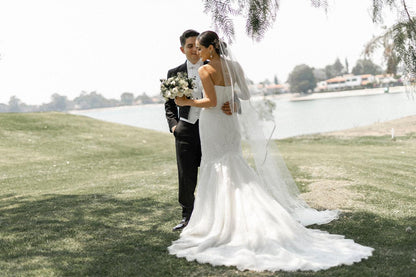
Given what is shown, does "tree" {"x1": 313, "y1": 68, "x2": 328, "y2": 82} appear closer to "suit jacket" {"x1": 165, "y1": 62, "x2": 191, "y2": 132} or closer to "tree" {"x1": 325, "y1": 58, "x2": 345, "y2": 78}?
"tree" {"x1": 325, "y1": 58, "x2": 345, "y2": 78}

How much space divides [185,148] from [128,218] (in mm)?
2017

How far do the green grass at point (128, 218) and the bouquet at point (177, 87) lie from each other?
194 centimetres

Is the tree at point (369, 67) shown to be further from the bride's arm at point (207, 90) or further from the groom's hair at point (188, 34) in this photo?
the bride's arm at point (207, 90)

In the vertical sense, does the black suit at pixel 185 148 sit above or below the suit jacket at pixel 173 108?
below

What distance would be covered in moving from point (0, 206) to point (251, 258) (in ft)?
21.9

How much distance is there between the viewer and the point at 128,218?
7.39m

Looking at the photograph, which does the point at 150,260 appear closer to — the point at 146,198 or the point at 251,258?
the point at 251,258

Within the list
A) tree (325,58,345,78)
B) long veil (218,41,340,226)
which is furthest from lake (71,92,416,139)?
tree (325,58,345,78)

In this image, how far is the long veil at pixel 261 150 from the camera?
5.44 meters

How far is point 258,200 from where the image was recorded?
5.21 metres

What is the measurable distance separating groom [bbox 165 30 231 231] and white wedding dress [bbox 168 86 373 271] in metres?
0.51

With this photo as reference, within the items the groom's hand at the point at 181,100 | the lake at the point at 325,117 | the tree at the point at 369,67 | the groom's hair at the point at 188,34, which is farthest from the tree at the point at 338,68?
the groom's hand at the point at 181,100

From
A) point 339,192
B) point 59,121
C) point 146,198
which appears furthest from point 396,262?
point 59,121

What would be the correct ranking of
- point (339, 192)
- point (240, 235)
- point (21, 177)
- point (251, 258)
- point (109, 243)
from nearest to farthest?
1. point (251, 258)
2. point (240, 235)
3. point (109, 243)
4. point (339, 192)
5. point (21, 177)
